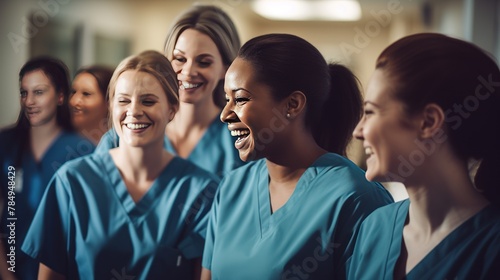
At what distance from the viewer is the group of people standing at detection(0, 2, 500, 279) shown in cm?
53

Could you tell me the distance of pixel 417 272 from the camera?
0.56 m

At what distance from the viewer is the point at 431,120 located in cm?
53

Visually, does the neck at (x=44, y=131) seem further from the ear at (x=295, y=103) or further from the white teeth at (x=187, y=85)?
the ear at (x=295, y=103)

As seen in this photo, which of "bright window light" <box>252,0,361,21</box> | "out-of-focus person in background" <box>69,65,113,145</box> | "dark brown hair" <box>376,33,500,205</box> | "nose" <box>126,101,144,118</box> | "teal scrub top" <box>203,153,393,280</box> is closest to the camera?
"dark brown hair" <box>376,33,500,205</box>

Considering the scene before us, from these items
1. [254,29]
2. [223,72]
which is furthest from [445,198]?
[254,29]

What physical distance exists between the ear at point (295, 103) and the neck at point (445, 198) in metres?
0.15

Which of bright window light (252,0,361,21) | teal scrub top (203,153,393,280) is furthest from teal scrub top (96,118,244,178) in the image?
bright window light (252,0,361,21)

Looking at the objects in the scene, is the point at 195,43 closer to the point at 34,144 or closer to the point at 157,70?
the point at 157,70

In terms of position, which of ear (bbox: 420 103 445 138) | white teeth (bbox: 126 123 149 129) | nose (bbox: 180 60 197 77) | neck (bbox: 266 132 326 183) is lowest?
neck (bbox: 266 132 326 183)

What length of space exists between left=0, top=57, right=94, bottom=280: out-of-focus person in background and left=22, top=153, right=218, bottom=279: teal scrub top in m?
0.07

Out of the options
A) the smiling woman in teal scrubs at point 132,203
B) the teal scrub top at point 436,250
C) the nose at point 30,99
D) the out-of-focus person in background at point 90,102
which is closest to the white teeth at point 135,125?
the smiling woman in teal scrubs at point 132,203

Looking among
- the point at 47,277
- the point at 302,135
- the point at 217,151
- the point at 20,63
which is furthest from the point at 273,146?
the point at 20,63

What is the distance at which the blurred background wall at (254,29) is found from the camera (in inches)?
31.7

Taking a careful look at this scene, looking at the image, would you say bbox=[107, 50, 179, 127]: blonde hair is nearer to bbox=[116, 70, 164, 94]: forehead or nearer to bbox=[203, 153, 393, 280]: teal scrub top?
bbox=[116, 70, 164, 94]: forehead
